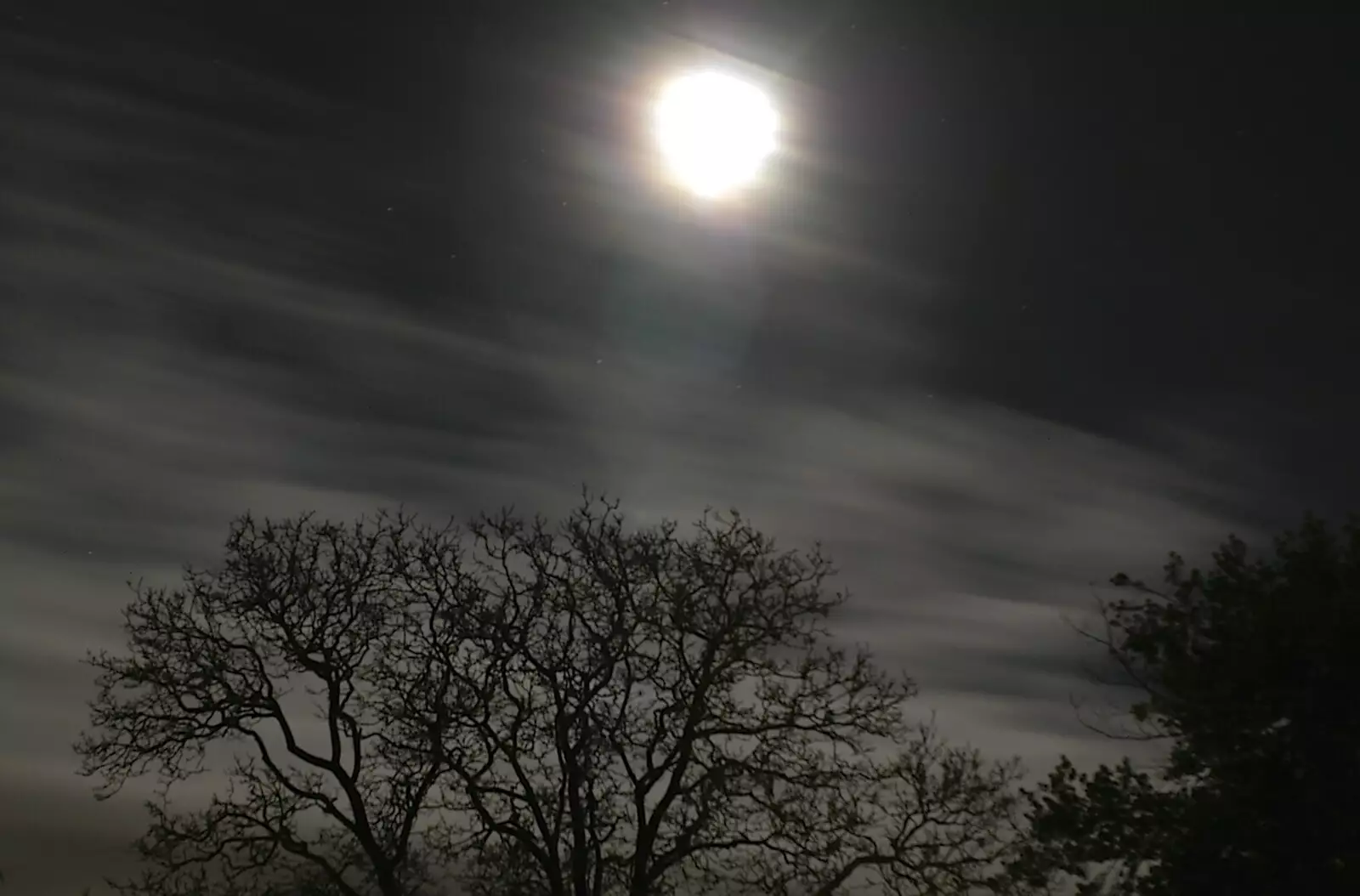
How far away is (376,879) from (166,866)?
3.08 metres

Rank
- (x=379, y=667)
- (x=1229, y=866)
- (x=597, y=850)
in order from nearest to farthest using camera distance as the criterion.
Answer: (x=1229, y=866) < (x=597, y=850) < (x=379, y=667)

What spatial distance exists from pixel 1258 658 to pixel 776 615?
6.48 m

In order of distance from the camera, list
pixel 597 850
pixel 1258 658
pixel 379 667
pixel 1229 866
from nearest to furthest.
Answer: pixel 1229 866, pixel 1258 658, pixel 597 850, pixel 379 667

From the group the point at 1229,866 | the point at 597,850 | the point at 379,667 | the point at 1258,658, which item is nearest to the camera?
the point at 1229,866

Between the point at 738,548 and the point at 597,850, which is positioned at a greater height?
the point at 738,548

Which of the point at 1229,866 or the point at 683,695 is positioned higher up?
the point at 683,695

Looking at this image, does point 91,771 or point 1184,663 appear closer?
point 1184,663

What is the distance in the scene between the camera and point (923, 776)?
692 inches

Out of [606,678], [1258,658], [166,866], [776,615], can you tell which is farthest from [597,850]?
[1258,658]

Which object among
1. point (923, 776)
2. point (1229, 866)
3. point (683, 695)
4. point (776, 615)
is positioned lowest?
A: point (1229, 866)

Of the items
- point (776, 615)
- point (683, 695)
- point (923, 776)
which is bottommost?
point (923, 776)

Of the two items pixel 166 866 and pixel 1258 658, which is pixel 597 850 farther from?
pixel 1258 658

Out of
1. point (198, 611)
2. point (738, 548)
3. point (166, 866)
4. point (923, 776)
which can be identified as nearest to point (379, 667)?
point (198, 611)

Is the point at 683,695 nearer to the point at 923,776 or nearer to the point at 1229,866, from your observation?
the point at 923,776
